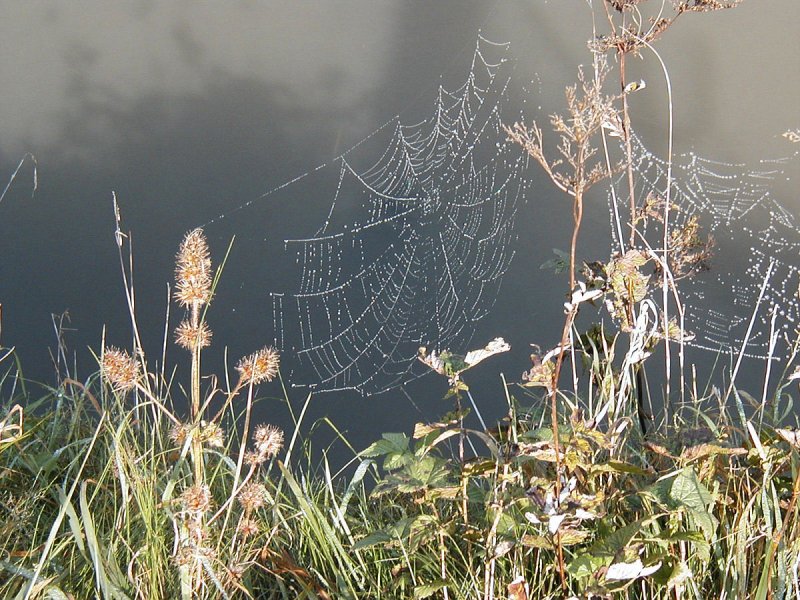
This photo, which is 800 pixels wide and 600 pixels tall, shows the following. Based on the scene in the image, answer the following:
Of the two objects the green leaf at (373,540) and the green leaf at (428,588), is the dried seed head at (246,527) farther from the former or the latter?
the green leaf at (428,588)

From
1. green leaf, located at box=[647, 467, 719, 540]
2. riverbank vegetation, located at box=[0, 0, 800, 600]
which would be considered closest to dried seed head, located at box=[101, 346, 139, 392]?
riverbank vegetation, located at box=[0, 0, 800, 600]

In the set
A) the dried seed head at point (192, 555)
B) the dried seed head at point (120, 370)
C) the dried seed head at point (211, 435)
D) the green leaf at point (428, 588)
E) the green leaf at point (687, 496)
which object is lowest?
the green leaf at point (428, 588)

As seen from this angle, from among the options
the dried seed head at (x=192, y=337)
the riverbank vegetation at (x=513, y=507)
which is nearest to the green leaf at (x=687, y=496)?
the riverbank vegetation at (x=513, y=507)

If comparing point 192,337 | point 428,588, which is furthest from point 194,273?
point 428,588

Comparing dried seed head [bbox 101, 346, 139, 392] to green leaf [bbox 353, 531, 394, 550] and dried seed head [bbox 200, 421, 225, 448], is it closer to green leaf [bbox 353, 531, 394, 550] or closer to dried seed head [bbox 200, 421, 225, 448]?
dried seed head [bbox 200, 421, 225, 448]

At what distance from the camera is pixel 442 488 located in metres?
1.56

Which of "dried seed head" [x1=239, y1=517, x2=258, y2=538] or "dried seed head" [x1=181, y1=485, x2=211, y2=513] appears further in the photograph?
"dried seed head" [x1=239, y1=517, x2=258, y2=538]

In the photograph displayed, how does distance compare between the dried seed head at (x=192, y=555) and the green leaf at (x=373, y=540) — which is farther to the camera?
the green leaf at (x=373, y=540)

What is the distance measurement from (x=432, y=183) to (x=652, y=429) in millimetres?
2277

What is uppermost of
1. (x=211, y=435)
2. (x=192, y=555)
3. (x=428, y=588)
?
(x=211, y=435)

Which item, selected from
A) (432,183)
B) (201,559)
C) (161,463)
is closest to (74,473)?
(161,463)

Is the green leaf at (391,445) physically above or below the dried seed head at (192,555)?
above

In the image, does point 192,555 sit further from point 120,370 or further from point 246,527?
point 120,370

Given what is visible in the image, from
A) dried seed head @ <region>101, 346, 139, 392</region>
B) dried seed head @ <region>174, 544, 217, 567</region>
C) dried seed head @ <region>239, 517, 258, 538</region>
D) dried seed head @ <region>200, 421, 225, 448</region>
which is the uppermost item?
dried seed head @ <region>101, 346, 139, 392</region>
